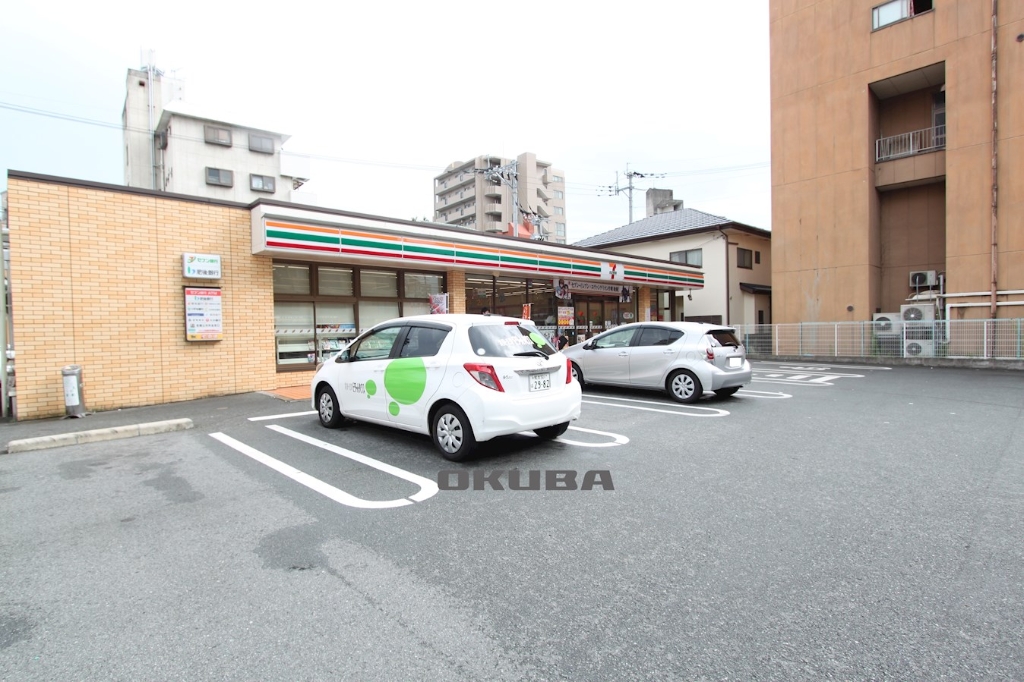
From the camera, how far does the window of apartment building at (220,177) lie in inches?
1297

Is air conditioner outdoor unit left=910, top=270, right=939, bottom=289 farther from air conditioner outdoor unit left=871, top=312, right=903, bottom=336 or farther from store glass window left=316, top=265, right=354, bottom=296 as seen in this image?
store glass window left=316, top=265, right=354, bottom=296

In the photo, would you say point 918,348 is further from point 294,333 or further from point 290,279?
point 290,279

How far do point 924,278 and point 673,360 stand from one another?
49.4 ft

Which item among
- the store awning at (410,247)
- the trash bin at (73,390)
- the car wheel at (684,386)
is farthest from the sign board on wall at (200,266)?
the car wheel at (684,386)

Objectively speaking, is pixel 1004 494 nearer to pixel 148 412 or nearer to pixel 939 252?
pixel 148 412

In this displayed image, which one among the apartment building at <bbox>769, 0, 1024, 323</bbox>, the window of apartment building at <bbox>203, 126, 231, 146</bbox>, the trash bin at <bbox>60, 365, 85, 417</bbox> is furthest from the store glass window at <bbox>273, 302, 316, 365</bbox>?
the window of apartment building at <bbox>203, 126, 231, 146</bbox>

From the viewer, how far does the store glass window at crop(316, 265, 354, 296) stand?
40.5 ft

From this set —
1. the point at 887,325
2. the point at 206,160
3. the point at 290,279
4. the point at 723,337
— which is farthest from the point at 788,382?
the point at 206,160

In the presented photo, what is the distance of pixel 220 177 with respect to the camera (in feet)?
110

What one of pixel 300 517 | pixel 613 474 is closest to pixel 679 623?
pixel 613 474

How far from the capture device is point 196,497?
4633mm

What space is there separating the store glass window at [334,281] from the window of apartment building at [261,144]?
1094 inches

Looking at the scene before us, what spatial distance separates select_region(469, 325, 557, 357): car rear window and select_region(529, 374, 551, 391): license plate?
0.24 m

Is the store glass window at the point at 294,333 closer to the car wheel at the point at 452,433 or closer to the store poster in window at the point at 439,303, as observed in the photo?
the store poster in window at the point at 439,303
